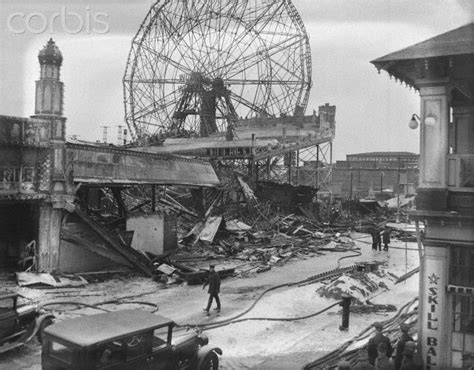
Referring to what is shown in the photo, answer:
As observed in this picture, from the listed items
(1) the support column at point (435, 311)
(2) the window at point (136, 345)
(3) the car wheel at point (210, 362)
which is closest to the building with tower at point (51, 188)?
(3) the car wheel at point (210, 362)

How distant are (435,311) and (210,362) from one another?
4.52 metres

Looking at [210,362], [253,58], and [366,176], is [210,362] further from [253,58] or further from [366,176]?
[366,176]

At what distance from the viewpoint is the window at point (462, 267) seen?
31.0ft

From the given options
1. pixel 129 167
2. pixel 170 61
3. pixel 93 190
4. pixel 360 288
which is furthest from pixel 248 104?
pixel 360 288

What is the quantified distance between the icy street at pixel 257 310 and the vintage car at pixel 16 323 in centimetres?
27

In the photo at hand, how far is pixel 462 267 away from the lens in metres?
9.54

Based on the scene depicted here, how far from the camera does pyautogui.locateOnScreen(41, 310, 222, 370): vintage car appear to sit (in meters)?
7.98

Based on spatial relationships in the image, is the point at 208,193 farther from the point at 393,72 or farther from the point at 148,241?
the point at 393,72

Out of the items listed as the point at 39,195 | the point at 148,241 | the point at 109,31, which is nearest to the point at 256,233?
the point at 148,241

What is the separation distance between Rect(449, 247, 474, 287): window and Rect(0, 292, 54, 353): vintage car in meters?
9.13

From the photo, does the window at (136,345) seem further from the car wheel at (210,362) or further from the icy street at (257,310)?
the icy street at (257,310)

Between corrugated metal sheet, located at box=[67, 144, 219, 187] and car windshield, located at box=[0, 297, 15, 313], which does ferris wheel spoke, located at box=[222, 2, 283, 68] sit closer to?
corrugated metal sheet, located at box=[67, 144, 219, 187]

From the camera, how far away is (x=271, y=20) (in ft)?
155

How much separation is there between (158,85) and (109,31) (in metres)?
40.5
